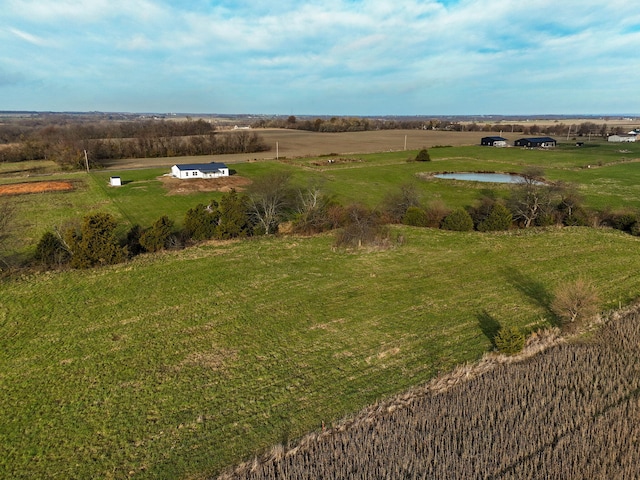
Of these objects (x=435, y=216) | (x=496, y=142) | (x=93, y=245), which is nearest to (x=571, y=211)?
(x=435, y=216)

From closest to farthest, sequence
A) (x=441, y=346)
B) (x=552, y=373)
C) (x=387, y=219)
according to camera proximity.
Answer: (x=552, y=373)
(x=441, y=346)
(x=387, y=219)

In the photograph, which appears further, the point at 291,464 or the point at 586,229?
the point at 586,229

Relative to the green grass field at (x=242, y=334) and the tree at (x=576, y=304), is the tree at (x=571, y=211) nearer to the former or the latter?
the green grass field at (x=242, y=334)

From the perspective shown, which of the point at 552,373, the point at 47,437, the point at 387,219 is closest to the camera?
the point at 47,437

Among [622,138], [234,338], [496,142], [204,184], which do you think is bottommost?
[234,338]

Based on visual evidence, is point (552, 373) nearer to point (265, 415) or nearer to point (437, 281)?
point (437, 281)

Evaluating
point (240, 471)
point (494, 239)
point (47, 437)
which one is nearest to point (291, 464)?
point (240, 471)

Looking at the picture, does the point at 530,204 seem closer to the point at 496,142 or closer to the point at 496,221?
the point at 496,221
